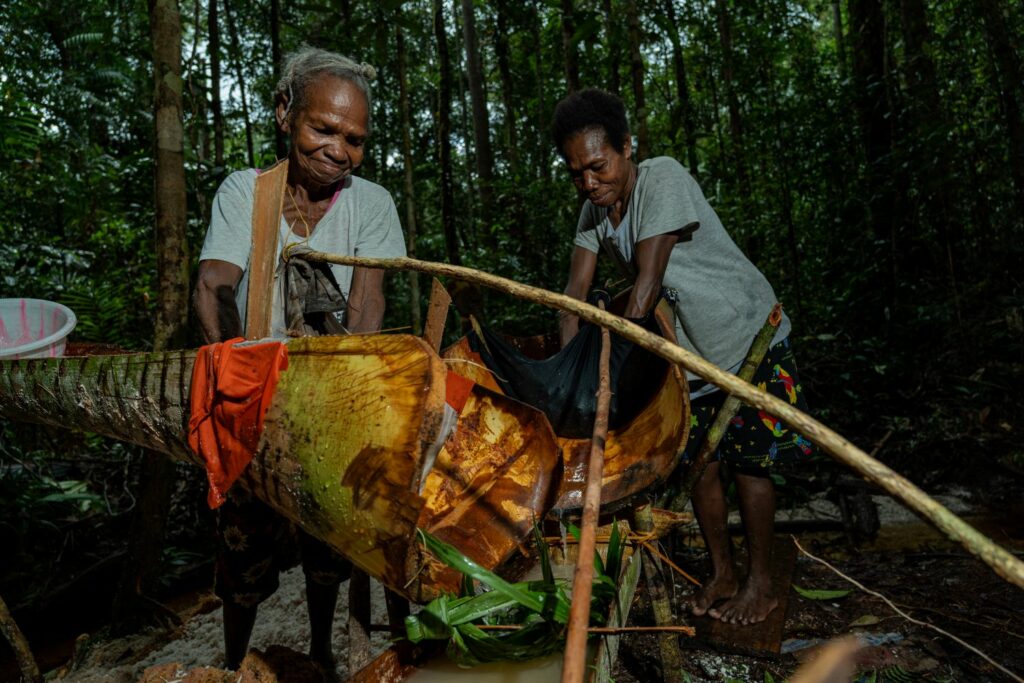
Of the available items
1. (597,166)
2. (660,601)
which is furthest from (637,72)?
(660,601)

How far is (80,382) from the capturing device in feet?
6.15

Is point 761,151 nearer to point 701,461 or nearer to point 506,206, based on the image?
point 506,206

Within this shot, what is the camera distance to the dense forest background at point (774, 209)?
15.3 ft

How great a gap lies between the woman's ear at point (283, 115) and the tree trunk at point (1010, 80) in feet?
18.4

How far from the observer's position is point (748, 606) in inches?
103

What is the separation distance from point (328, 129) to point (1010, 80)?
567 centimetres

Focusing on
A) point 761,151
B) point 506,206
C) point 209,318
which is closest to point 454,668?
point 209,318

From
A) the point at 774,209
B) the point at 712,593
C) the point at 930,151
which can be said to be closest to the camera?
the point at 712,593

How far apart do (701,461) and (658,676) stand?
82 centimetres

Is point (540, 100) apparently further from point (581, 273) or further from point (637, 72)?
point (581, 273)

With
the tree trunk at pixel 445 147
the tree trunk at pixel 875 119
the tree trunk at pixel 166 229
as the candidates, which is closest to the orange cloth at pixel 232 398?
the tree trunk at pixel 166 229

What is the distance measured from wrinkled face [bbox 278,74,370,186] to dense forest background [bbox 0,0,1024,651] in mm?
1294

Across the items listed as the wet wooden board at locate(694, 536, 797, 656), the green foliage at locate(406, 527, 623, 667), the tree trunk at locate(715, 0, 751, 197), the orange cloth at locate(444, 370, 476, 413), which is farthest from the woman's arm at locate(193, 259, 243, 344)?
the tree trunk at locate(715, 0, 751, 197)

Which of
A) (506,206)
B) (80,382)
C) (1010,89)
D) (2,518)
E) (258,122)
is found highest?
(258,122)
